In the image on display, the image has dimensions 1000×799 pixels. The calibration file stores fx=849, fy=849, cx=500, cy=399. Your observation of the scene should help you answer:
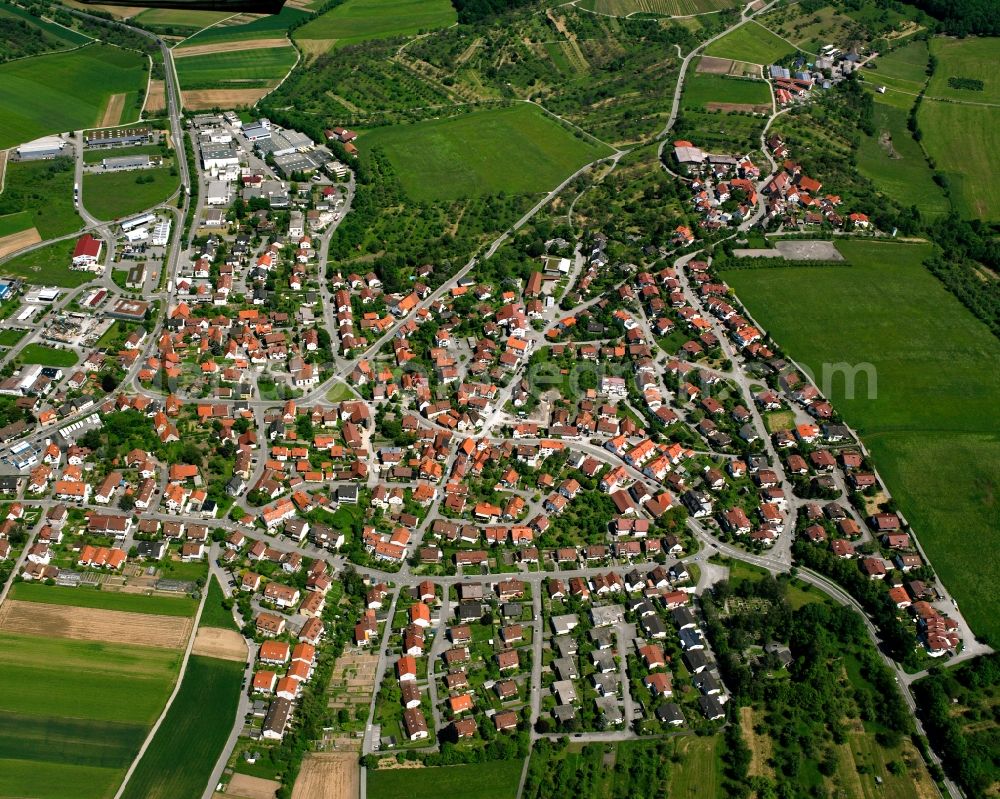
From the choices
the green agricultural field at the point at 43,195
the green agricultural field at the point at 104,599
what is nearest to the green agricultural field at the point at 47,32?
the green agricultural field at the point at 43,195

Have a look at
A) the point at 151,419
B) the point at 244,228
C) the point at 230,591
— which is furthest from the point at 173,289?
the point at 230,591

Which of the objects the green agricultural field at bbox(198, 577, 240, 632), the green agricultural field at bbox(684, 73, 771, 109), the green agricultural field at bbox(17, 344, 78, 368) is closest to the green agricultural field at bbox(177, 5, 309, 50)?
the green agricultural field at bbox(684, 73, 771, 109)

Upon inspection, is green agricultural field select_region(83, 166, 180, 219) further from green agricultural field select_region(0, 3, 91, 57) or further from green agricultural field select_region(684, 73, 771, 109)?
green agricultural field select_region(684, 73, 771, 109)

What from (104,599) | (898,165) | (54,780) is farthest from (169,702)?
(898,165)

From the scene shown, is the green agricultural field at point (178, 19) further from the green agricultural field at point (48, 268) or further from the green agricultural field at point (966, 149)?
the green agricultural field at point (966, 149)

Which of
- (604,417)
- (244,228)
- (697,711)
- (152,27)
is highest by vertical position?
(152,27)

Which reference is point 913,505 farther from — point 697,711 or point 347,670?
point 347,670

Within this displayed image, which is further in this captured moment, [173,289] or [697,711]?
[173,289]

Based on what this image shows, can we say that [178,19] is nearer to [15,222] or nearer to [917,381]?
[15,222]
